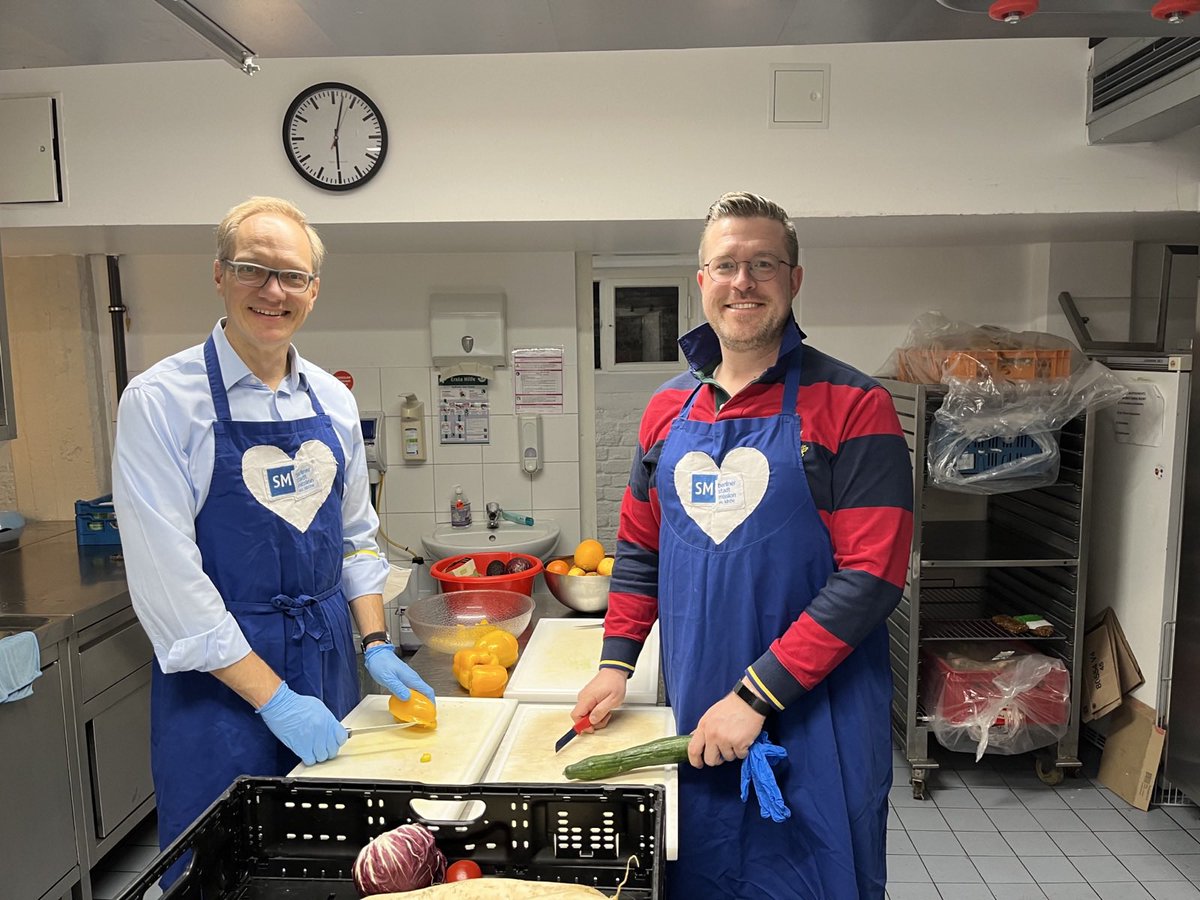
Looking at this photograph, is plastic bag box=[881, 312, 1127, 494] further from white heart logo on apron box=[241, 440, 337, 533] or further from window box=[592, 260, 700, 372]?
window box=[592, 260, 700, 372]

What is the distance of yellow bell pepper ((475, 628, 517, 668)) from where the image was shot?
1960 millimetres

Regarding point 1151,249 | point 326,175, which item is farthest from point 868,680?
point 1151,249

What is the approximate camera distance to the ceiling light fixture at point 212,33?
4.33 feet

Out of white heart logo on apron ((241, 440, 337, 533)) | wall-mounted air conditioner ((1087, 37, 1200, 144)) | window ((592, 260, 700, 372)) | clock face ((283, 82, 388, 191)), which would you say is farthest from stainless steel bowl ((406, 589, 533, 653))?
window ((592, 260, 700, 372))

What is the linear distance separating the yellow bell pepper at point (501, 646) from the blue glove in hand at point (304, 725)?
0.49 m

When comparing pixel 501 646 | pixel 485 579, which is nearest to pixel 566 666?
pixel 501 646

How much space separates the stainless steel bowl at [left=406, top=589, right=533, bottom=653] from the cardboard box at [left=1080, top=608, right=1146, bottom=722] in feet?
6.82

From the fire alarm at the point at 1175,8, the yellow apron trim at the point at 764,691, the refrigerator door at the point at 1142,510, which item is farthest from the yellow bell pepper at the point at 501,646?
the refrigerator door at the point at 1142,510

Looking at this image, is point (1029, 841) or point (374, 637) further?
point (1029, 841)

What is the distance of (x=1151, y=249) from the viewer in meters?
3.42

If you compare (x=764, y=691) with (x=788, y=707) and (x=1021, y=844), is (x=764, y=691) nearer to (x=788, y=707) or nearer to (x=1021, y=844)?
(x=788, y=707)

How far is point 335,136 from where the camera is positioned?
7.97 ft

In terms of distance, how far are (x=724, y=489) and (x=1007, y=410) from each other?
5.72ft

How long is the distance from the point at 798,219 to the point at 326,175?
1.34 metres
